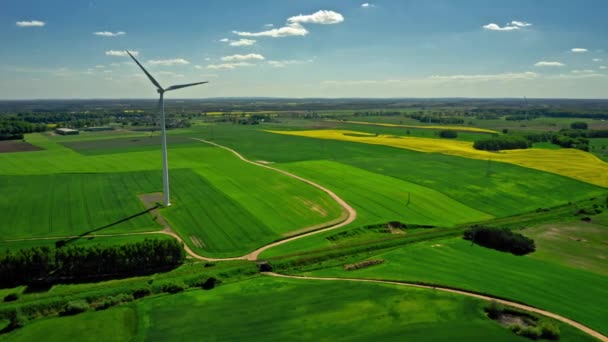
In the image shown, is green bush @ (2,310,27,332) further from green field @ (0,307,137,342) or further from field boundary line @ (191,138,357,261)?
field boundary line @ (191,138,357,261)

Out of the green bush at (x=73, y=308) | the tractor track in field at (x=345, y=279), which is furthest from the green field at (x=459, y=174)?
the green bush at (x=73, y=308)

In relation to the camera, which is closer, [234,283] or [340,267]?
[234,283]

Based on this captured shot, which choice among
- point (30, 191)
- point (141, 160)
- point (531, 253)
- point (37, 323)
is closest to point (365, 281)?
point (531, 253)

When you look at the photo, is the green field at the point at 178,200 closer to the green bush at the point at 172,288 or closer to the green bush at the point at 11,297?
the green bush at the point at 172,288

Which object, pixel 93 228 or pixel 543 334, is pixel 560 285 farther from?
pixel 93 228

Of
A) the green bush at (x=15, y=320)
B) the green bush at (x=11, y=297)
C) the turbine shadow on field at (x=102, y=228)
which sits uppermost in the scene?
the turbine shadow on field at (x=102, y=228)

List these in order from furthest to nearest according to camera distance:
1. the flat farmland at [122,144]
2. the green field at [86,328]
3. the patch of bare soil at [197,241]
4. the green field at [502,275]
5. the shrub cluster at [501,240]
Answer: the flat farmland at [122,144]
the patch of bare soil at [197,241]
the shrub cluster at [501,240]
the green field at [502,275]
the green field at [86,328]

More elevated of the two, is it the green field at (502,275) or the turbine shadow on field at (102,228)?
the turbine shadow on field at (102,228)
